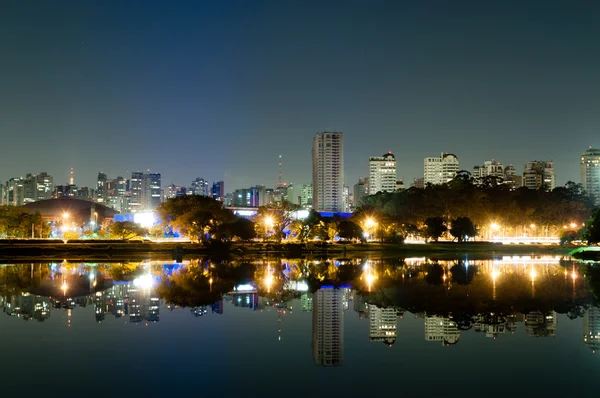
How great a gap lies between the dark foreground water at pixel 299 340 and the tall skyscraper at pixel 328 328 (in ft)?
0.19

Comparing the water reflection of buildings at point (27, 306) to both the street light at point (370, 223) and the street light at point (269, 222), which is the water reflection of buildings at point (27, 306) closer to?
the street light at point (269, 222)

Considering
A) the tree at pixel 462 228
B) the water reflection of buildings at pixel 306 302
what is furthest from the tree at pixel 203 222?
the water reflection of buildings at pixel 306 302

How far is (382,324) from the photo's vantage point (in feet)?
79.3

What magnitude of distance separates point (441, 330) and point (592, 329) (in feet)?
20.3

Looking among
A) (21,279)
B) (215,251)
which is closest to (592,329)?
(21,279)

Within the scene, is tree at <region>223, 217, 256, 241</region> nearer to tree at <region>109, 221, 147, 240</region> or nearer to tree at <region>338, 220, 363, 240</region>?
tree at <region>338, 220, 363, 240</region>

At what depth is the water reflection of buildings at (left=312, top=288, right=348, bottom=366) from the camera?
18.2 metres

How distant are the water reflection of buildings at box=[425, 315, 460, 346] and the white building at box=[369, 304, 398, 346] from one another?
4.33ft

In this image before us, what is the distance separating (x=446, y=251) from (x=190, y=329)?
253 feet

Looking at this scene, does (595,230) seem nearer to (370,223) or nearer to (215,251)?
(370,223)

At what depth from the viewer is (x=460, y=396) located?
14.0 meters

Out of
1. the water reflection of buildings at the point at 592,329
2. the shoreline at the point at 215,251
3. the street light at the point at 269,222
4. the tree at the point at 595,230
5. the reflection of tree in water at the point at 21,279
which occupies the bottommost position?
the water reflection of buildings at the point at 592,329

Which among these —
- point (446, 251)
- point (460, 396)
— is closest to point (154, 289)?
point (460, 396)

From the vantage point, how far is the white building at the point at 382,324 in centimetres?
2130
